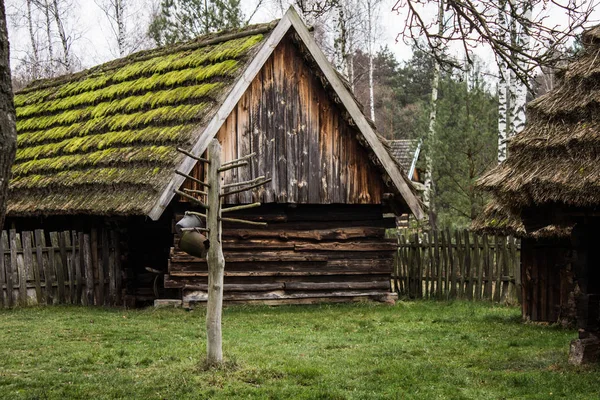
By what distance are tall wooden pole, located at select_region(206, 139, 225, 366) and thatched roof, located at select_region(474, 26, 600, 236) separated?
11.0 feet

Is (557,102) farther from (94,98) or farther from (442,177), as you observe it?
(442,177)

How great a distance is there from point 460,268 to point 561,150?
8293 millimetres

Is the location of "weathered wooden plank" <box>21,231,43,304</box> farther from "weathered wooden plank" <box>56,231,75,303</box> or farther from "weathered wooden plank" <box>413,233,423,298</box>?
"weathered wooden plank" <box>413,233,423,298</box>

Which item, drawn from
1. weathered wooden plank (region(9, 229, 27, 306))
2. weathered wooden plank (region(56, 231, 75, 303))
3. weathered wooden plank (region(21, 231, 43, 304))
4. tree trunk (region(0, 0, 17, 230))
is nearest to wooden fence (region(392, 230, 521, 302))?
weathered wooden plank (region(56, 231, 75, 303))

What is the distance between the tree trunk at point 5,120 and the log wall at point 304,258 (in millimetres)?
9593

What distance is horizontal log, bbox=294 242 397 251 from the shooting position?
56.0ft

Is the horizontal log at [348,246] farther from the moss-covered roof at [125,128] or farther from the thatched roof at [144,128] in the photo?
the moss-covered roof at [125,128]

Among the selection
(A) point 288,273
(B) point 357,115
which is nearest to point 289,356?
(A) point 288,273

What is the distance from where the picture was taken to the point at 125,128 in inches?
667

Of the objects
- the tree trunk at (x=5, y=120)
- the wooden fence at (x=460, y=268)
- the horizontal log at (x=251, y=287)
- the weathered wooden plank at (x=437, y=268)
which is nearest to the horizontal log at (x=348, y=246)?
the horizontal log at (x=251, y=287)

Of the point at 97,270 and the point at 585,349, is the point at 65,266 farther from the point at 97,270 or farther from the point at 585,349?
the point at 585,349

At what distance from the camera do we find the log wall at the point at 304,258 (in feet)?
53.4

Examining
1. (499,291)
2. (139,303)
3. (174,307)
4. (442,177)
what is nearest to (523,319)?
(499,291)

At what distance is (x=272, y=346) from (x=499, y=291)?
7134 millimetres
